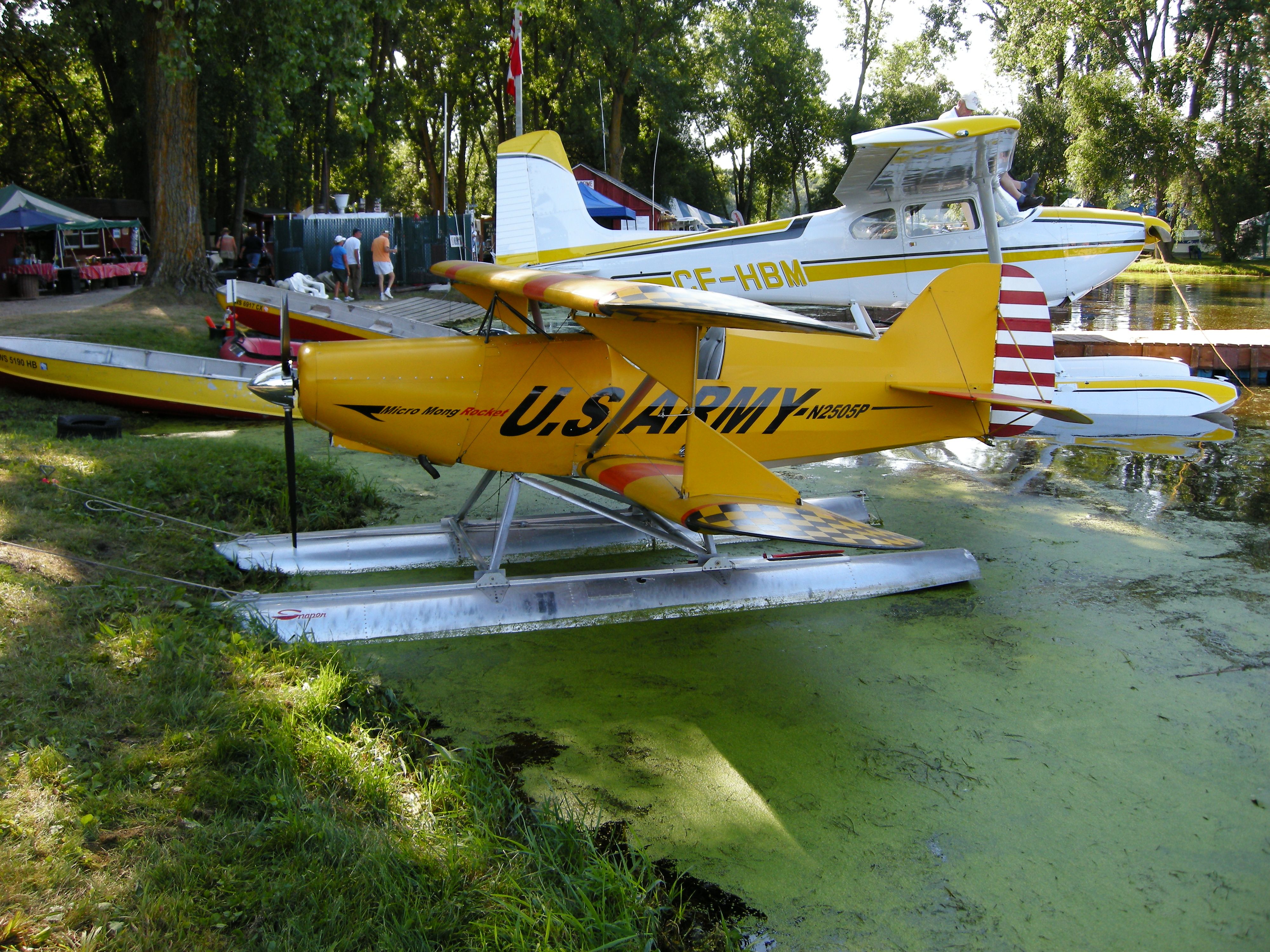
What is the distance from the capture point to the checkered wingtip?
373cm

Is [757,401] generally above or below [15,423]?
above

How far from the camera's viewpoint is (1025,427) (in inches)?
237

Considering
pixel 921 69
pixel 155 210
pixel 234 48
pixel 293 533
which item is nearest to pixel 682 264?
pixel 293 533

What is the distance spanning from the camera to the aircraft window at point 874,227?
→ 32.0ft

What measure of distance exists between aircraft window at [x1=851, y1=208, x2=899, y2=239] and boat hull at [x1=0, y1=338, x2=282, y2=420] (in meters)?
6.83

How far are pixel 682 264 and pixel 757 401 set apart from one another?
4855 millimetres

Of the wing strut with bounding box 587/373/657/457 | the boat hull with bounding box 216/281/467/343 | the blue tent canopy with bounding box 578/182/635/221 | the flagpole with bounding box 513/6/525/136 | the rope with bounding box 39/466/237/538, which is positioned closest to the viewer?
the wing strut with bounding box 587/373/657/457

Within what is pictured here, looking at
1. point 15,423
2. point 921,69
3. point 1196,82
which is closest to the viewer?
point 15,423

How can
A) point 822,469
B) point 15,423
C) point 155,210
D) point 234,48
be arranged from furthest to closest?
1. point 234,48
2. point 155,210
3. point 822,469
4. point 15,423

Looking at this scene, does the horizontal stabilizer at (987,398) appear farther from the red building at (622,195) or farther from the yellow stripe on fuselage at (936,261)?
the red building at (622,195)

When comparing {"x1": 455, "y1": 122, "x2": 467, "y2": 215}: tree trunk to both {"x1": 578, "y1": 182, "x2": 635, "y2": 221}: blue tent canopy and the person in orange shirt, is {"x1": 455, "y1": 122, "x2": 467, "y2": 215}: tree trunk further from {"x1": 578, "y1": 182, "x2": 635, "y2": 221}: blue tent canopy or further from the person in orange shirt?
the person in orange shirt

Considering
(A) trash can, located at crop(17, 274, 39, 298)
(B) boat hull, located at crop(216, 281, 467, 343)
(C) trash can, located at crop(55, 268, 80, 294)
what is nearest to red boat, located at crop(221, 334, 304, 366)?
(B) boat hull, located at crop(216, 281, 467, 343)

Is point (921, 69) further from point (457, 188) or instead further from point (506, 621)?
point (506, 621)

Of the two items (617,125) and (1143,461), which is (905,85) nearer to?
(617,125)
